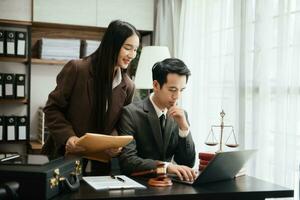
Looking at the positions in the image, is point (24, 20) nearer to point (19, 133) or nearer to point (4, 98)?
point (4, 98)

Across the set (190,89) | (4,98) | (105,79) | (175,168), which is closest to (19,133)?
(4,98)

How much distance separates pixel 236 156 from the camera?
1657 millimetres

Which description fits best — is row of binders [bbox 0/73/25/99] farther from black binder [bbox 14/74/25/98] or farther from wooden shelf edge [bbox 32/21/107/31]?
wooden shelf edge [bbox 32/21/107/31]

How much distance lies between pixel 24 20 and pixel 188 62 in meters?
1.45

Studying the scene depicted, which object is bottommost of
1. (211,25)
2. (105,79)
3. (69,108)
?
(69,108)

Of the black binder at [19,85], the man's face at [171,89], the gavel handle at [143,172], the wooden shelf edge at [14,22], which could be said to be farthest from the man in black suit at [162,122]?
the wooden shelf edge at [14,22]

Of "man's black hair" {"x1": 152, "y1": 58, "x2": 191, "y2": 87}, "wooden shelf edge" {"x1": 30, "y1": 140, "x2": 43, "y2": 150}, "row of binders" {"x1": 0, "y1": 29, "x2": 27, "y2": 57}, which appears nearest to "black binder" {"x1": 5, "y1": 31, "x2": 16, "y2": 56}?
"row of binders" {"x1": 0, "y1": 29, "x2": 27, "y2": 57}

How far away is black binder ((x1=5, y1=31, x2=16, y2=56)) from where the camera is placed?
11.6ft

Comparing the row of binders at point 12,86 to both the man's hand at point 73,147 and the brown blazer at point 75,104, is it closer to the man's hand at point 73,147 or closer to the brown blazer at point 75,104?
the brown blazer at point 75,104

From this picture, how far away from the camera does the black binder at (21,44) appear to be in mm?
3557

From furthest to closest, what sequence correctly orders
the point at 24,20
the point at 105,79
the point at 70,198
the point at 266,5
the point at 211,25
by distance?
1. the point at 24,20
2. the point at 211,25
3. the point at 266,5
4. the point at 105,79
5. the point at 70,198

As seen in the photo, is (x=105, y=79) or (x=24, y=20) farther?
(x=24, y=20)

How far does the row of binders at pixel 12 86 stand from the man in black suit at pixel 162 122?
1836 mm

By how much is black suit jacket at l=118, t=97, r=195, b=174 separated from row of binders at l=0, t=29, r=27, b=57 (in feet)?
6.14
